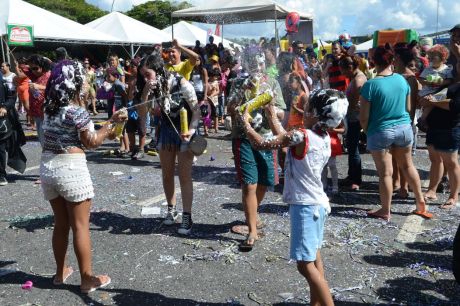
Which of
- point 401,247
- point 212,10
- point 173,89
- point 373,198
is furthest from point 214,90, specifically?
point 401,247

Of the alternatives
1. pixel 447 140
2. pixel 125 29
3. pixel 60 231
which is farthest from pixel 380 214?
pixel 125 29

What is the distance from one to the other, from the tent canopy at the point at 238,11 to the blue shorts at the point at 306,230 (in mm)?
10195

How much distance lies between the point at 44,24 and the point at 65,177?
50.2ft

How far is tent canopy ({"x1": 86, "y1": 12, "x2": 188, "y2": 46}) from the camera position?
20188 mm

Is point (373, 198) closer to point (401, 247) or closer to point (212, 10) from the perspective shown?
point (401, 247)

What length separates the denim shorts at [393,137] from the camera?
4.96m

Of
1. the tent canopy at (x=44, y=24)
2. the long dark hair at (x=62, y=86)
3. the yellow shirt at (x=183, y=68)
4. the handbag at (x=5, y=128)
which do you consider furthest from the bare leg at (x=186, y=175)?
the tent canopy at (x=44, y=24)

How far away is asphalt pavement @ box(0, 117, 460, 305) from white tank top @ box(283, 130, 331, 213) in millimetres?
924

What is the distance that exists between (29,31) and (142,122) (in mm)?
9315

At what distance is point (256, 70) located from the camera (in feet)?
13.4

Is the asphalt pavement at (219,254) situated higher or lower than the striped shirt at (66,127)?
lower

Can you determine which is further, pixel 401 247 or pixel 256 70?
pixel 401 247

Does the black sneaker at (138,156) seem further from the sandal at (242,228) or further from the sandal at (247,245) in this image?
the sandal at (247,245)

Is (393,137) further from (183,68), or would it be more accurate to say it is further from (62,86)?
(62,86)
